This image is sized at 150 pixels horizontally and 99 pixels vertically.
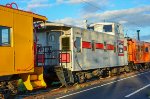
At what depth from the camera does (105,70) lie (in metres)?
24.5

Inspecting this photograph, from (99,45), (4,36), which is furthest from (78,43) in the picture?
(4,36)

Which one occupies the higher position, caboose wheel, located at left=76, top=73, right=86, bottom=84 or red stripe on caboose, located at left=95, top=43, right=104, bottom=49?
red stripe on caboose, located at left=95, top=43, right=104, bottom=49

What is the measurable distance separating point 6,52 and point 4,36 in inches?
24.8

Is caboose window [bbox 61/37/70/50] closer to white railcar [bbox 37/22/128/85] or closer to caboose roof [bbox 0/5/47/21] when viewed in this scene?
white railcar [bbox 37/22/128/85]

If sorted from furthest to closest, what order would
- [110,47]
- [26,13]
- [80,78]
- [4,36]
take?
1. [110,47]
2. [80,78]
3. [26,13]
4. [4,36]

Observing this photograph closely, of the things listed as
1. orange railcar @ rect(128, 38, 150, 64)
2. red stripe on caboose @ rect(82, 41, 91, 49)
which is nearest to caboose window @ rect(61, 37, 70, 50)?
red stripe on caboose @ rect(82, 41, 91, 49)

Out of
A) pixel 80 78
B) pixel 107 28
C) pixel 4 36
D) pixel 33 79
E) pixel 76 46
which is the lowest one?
pixel 80 78

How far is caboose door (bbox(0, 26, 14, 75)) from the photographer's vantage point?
11688mm

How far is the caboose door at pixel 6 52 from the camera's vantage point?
11688mm

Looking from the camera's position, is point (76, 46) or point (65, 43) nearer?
point (65, 43)

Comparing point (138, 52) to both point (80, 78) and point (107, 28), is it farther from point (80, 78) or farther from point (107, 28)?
point (80, 78)

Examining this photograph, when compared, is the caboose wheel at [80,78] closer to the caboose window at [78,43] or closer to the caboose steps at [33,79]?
the caboose window at [78,43]

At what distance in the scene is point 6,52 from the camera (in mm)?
11875

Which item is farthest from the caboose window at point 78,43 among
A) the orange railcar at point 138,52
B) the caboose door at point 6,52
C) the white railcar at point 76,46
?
the orange railcar at point 138,52
